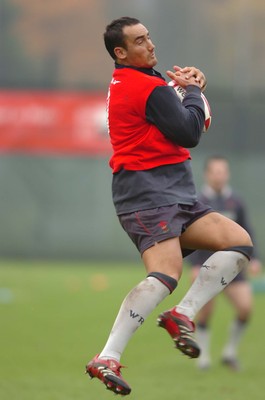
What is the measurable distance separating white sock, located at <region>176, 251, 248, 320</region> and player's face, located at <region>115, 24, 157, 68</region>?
4.39ft

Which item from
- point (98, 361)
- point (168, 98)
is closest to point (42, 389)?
Result: point (98, 361)

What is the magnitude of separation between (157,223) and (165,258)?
244 millimetres

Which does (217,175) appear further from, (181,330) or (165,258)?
(181,330)

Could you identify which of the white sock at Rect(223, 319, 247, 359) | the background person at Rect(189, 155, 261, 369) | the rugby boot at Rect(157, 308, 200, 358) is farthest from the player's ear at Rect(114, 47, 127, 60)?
the white sock at Rect(223, 319, 247, 359)

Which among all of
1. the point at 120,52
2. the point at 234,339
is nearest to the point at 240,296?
the point at 234,339

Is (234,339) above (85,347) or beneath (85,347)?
above

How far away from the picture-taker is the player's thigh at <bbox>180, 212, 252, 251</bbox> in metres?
7.07

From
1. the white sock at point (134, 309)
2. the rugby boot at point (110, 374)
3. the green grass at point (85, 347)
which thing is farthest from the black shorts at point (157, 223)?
the green grass at point (85, 347)

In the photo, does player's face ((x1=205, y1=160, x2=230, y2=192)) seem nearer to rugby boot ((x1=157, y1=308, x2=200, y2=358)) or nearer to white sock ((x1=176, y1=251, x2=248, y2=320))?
white sock ((x1=176, y1=251, x2=248, y2=320))

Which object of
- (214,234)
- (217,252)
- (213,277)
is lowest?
(213,277)

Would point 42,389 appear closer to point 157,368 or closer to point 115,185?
point 157,368

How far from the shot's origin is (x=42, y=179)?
21625mm

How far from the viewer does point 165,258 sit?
6.86m

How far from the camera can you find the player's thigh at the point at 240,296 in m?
Result: 11.8
